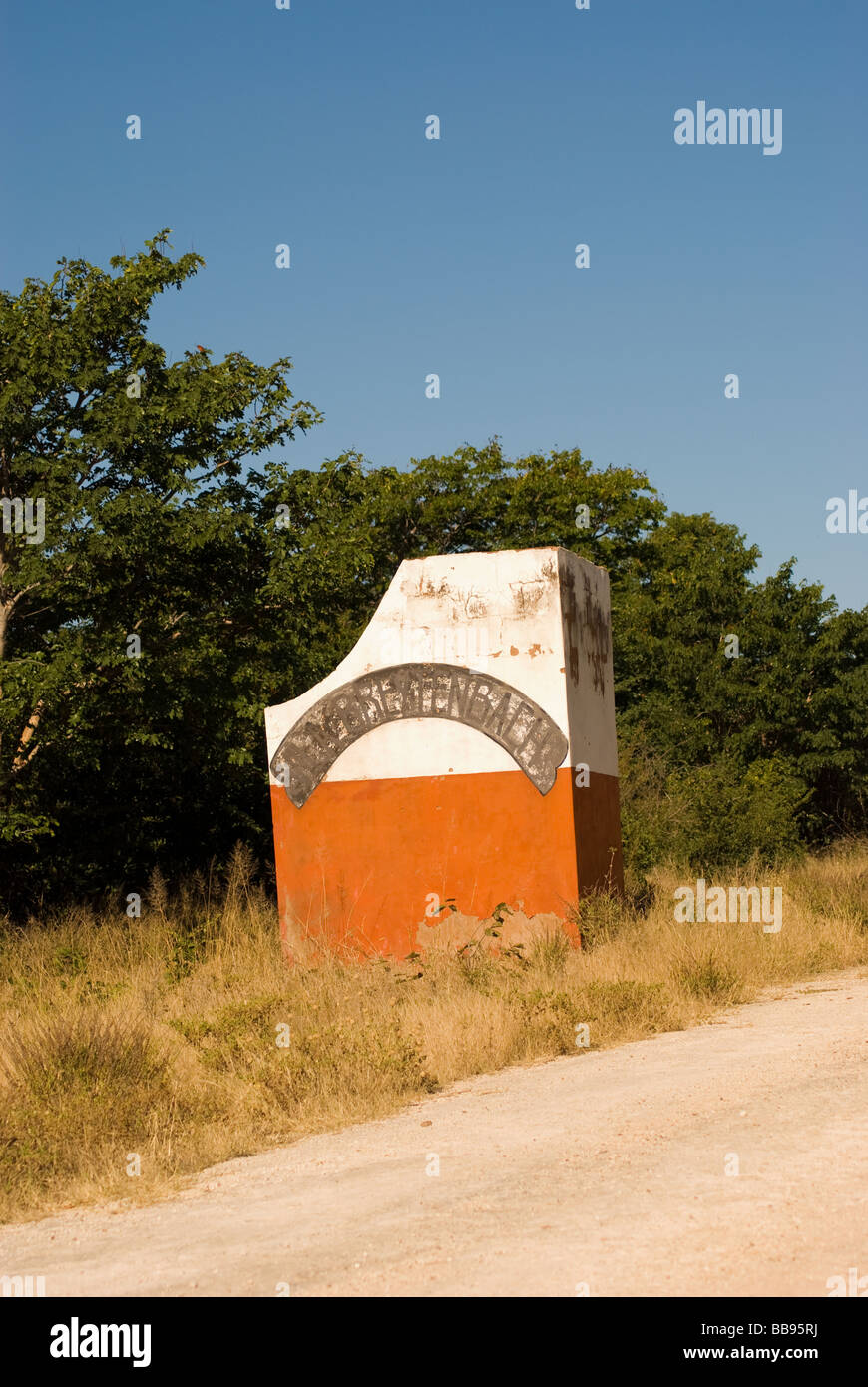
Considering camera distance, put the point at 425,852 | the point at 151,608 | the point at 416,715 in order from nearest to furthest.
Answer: the point at 425,852
the point at 416,715
the point at 151,608

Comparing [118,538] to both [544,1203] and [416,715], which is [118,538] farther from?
[544,1203]

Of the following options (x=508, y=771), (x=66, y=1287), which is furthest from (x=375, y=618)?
(x=66, y=1287)

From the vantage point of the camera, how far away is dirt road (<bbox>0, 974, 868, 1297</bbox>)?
5.08 meters

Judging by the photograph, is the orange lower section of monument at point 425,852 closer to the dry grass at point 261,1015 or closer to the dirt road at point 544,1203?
the dry grass at point 261,1015

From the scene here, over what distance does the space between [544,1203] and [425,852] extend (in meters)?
8.08

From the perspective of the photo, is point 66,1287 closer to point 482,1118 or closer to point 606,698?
point 482,1118

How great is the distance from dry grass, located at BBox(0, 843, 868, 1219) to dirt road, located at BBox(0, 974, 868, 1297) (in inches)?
20.1

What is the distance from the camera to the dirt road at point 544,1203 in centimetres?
508

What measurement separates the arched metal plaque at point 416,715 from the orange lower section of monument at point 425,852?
0.19m

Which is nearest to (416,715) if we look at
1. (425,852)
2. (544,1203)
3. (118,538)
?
(425,852)

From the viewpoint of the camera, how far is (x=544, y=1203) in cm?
602

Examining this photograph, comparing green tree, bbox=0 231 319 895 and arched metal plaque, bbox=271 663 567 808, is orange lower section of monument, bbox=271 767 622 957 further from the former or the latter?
green tree, bbox=0 231 319 895
